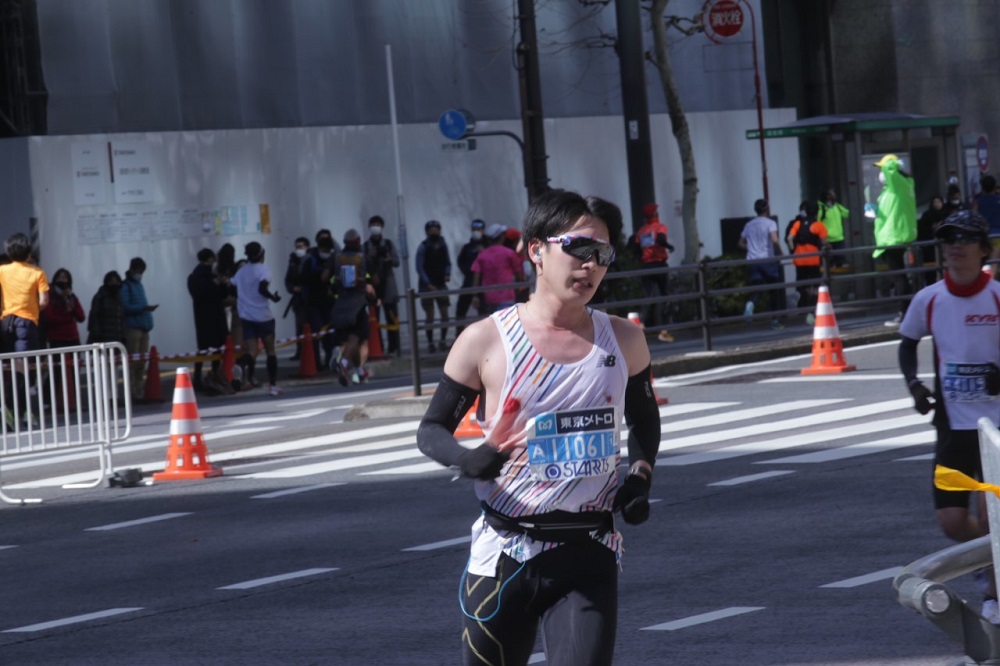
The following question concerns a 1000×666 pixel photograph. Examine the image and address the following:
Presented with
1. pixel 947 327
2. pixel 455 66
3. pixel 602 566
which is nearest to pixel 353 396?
pixel 455 66

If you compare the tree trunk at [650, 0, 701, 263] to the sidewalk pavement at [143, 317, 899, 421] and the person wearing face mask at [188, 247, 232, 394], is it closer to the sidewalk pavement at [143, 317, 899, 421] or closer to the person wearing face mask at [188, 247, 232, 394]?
the sidewalk pavement at [143, 317, 899, 421]

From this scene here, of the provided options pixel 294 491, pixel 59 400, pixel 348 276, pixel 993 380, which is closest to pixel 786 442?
pixel 294 491

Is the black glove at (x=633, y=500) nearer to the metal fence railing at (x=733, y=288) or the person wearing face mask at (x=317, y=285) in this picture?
the metal fence railing at (x=733, y=288)

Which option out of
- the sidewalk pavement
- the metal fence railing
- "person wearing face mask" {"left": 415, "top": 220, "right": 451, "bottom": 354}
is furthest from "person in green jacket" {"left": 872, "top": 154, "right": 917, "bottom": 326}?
"person wearing face mask" {"left": 415, "top": 220, "right": 451, "bottom": 354}

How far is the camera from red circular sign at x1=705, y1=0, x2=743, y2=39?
106ft

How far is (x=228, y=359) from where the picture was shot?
2408cm

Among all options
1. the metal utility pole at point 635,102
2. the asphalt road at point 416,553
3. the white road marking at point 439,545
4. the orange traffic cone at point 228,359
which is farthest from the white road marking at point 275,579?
the metal utility pole at point 635,102

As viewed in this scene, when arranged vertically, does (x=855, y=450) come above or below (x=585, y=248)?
below

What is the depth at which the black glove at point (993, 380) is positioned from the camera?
695 cm

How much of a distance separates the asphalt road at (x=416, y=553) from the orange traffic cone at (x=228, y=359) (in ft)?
24.7

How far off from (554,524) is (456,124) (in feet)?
77.1

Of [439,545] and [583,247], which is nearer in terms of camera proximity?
[583,247]

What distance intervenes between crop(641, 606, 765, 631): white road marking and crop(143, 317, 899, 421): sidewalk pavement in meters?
10.4

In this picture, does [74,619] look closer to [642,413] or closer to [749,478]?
[642,413]
